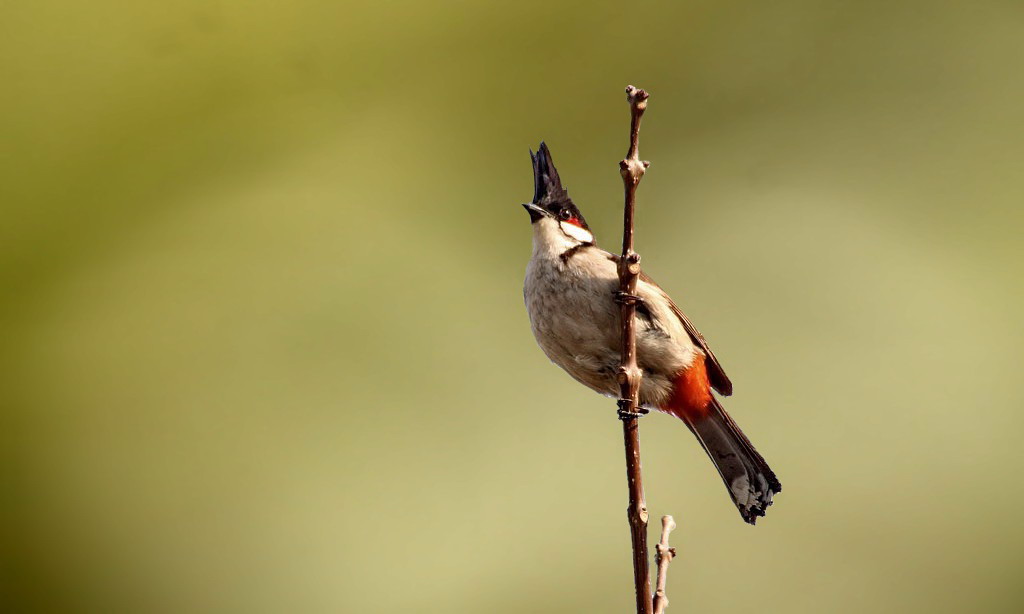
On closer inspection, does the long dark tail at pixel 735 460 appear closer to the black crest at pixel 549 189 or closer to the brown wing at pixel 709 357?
the brown wing at pixel 709 357

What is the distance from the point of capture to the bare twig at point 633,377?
1.83 metres

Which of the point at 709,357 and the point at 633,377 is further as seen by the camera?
the point at 709,357

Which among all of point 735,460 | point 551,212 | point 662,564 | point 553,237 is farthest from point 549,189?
point 662,564

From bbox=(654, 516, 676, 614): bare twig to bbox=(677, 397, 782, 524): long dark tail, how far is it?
0.95 metres

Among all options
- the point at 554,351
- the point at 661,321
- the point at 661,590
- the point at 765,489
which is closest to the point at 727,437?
the point at 765,489

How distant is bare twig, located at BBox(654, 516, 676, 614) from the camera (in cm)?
195

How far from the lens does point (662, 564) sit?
2.06 m

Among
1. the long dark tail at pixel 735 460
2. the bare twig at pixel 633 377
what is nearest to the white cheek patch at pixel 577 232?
the long dark tail at pixel 735 460

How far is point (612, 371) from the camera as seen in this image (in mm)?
2889

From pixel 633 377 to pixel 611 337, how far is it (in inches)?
25.4

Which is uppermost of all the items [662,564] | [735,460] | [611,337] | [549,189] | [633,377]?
[549,189]

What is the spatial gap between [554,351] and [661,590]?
110 cm

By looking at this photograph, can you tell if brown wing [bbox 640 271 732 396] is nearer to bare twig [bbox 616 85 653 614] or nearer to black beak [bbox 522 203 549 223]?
black beak [bbox 522 203 549 223]

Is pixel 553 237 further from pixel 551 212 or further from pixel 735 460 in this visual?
pixel 735 460
